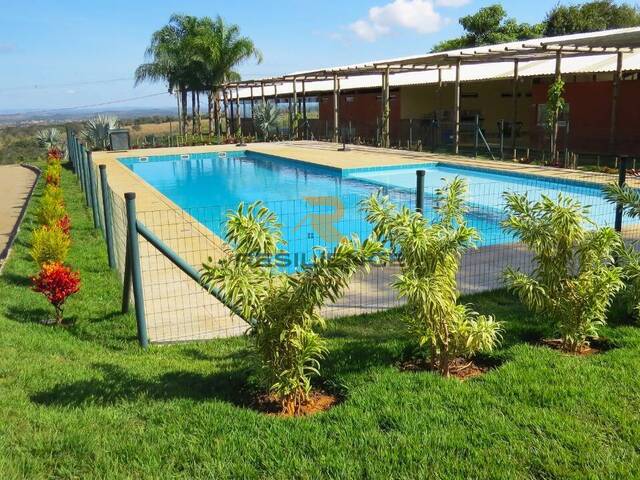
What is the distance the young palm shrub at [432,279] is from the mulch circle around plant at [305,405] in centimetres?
76

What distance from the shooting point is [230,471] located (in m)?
3.22

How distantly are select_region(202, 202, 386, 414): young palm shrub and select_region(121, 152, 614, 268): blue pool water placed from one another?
518cm

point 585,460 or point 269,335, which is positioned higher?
point 269,335

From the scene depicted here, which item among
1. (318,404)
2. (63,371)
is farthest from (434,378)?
(63,371)

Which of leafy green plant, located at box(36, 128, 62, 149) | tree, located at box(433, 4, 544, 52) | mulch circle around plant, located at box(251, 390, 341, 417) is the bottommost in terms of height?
mulch circle around plant, located at box(251, 390, 341, 417)

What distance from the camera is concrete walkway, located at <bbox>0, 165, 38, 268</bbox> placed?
1095cm

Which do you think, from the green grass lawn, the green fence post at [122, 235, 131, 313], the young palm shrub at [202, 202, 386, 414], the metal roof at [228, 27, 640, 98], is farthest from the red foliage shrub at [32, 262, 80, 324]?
the metal roof at [228, 27, 640, 98]

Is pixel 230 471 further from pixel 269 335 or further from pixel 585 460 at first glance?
pixel 585 460

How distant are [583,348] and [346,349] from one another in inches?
76.6

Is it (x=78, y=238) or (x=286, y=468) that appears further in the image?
(x=78, y=238)

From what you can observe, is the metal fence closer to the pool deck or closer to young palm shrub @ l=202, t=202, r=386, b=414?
the pool deck

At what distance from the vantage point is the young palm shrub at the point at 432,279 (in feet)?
13.3

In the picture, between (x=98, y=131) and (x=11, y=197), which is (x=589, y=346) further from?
(x=98, y=131)

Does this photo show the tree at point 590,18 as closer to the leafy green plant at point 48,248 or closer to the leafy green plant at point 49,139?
the leafy green plant at point 49,139
